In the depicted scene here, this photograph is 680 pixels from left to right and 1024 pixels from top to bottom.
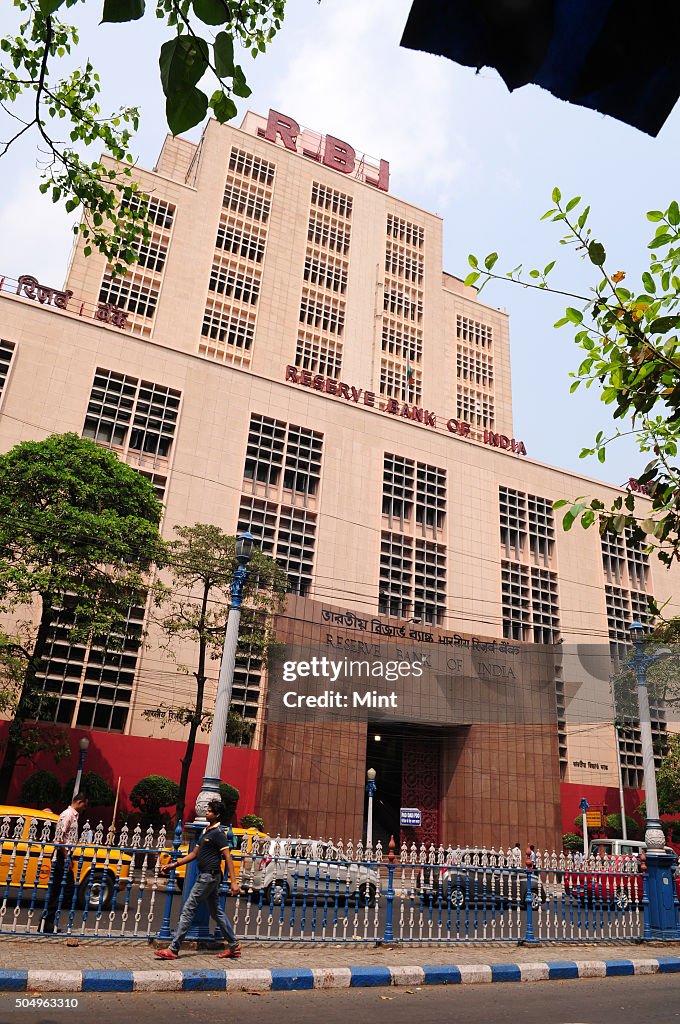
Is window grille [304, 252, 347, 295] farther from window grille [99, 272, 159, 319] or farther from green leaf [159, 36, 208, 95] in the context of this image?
green leaf [159, 36, 208, 95]

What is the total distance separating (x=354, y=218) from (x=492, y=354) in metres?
11.6

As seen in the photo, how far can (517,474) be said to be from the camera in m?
36.8

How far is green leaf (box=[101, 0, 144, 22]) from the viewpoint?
2232 millimetres

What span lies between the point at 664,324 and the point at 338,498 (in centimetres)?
2613

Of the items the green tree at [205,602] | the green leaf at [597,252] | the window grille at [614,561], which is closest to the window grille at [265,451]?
the green tree at [205,602]

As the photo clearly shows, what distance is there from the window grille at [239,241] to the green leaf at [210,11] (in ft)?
121

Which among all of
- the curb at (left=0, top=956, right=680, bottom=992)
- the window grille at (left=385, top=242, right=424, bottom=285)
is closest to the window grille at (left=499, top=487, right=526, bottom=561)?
the window grille at (left=385, top=242, right=424, bottom=285)

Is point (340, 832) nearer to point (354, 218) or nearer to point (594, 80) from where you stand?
point (594, 80)

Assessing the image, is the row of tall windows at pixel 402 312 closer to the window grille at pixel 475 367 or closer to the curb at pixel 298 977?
the window grille at pixel 475 367

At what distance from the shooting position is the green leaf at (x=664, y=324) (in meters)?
5.06

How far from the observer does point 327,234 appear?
132 feet

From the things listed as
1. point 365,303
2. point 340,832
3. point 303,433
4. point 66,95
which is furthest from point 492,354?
point 66,95

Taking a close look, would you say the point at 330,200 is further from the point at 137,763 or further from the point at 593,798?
the point at 593,798

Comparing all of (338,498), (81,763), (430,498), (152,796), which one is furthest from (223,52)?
(430,498)
